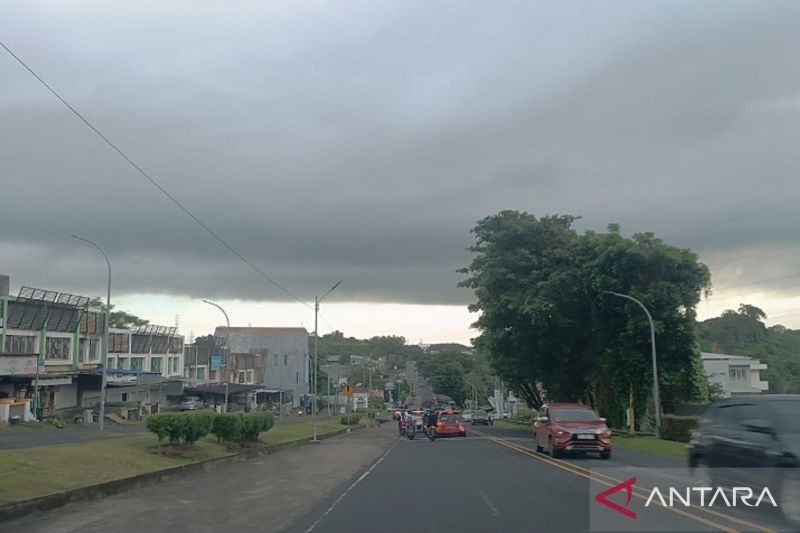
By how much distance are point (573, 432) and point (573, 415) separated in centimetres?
139

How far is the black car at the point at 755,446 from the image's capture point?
9.89m

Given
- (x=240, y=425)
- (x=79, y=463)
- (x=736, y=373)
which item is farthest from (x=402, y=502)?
(x=736, y=373)

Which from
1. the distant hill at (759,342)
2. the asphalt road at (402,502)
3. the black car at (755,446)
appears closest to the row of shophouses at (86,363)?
the asphalt road at (402,502)

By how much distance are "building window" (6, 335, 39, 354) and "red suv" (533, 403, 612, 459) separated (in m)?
44.6

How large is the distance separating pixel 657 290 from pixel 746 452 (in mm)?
30534

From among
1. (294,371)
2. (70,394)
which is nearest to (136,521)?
(70,394)

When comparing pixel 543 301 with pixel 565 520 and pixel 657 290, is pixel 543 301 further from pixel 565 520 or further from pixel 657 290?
pixel 565 520

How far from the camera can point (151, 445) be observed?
23.7 metres

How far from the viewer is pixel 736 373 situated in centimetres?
6088

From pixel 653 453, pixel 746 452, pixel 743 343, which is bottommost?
pixel 653 453

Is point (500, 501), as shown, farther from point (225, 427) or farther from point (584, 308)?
point (584, 308)

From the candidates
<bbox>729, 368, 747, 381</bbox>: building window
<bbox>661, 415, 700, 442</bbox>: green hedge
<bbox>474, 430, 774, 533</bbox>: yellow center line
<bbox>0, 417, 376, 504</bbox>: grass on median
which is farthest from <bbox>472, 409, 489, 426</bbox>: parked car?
<bbox>0, 417, 376, 504</bbox>: grass on median

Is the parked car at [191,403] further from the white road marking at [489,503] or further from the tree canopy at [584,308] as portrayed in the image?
the white road marking at [489,503]

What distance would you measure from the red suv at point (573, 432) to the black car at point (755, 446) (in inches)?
418
